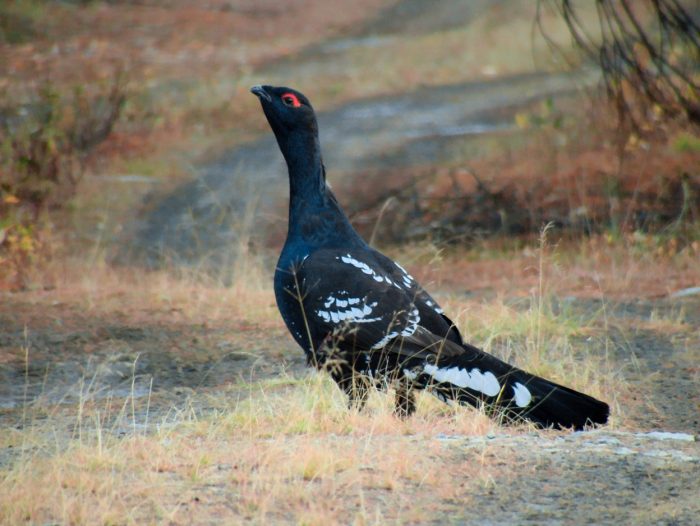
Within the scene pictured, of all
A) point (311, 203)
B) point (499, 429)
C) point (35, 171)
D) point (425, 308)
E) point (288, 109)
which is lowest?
point (499, 429)

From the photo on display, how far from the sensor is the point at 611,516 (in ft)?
16.1

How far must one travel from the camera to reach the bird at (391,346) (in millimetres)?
6188

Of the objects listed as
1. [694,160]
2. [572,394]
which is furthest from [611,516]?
[694,160]

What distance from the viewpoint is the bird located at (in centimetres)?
619

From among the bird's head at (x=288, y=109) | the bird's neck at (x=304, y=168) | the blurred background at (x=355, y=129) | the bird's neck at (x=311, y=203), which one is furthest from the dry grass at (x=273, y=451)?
the blurred background at (x=355, y=129)

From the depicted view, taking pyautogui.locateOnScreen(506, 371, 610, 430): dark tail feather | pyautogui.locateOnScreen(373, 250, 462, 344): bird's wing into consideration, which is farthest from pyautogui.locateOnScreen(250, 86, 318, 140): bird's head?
pyautogui.locateOnScreen(506, 371, 610, 430): dark tail feather

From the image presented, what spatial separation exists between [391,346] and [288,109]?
165cm

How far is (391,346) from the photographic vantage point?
246 inches

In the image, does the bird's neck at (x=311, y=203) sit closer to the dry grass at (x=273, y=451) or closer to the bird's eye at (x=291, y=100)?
the bird's eye at (x=291, y=100)

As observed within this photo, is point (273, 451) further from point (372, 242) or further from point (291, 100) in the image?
point (372, 242)

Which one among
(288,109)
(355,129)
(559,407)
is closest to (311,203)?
(288,109)

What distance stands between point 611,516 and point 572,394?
132cm

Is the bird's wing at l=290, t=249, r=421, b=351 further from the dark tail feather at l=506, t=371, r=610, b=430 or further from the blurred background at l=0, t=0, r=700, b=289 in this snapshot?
the blurred background at l=0, t=0, r=700, b=289

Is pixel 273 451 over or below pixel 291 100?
below
